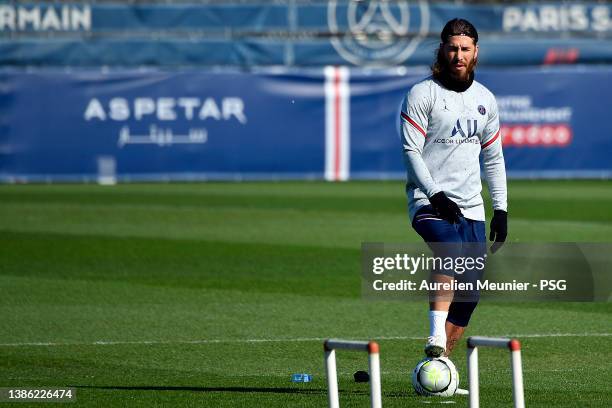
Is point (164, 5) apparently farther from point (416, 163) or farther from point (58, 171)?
point (416, 163)

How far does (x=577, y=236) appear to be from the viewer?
56.0ft

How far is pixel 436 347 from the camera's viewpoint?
7699 mm

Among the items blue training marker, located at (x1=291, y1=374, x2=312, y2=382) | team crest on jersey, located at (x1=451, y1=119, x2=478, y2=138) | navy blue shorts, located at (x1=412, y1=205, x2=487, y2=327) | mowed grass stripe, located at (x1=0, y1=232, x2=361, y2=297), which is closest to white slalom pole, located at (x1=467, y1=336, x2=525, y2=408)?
navy blue shorts, located at (x1=412, y1=205, x2=487, y2=327)

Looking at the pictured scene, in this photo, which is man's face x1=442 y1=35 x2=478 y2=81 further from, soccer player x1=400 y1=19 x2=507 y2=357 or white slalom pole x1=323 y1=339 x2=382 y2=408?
white slalom pole x1=323 y1=339 x2=382 y2=408

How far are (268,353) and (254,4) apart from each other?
2018 cm

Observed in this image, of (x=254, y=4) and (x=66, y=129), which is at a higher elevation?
(x=254, y=4)

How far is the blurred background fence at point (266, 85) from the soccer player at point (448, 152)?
18305 millimetres

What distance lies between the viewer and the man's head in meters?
7.80

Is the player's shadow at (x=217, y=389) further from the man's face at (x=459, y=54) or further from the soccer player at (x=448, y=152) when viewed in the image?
the man's face at (x=459, y=54)

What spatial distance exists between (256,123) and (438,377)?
19036 mm

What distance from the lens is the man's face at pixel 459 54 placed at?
779 cm

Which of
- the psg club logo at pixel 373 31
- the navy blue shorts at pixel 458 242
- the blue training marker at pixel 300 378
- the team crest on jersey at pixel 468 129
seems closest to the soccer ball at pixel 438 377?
the navy blue shorts at pixel 458 242

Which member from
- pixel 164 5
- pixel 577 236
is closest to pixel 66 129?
pixel 164 5

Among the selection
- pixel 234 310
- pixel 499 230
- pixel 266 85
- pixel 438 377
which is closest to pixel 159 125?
pixel 266 85
